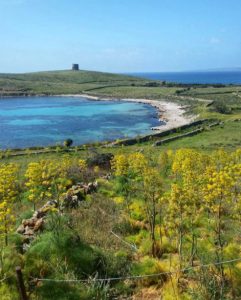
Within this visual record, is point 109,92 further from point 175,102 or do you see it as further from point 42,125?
point 42,125

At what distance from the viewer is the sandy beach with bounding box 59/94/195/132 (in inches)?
2372

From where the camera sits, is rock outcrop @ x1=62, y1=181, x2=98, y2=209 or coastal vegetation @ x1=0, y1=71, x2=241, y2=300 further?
rock outcrop @ x1=62, y1=181, x2=98, y2=209

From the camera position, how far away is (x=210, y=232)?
10.5m

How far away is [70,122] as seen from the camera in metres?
69.9

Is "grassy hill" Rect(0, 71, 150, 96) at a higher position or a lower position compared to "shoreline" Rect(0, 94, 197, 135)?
higher

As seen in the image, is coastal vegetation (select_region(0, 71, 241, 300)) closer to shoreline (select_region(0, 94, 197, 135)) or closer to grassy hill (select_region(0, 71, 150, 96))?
shoreline (select_region(0, 94, 197, 135))

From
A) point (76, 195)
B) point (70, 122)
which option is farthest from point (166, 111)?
Answer: point (76, 195)

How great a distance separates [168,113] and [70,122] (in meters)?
18.9

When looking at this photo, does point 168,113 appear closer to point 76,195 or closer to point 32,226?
point 76,195

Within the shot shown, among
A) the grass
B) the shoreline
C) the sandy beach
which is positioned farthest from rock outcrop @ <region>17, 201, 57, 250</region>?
the sandy beach

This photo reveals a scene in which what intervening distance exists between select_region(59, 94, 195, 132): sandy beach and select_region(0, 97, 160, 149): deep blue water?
1.74 meters

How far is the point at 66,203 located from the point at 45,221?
2.63 m

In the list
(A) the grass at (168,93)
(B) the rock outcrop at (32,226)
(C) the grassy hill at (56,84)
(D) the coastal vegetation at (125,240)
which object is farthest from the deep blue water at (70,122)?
(B) the rock outcrop at (32,226)

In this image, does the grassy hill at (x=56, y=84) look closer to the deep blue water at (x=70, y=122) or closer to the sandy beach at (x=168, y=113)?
the sandy beach at (x=168, y=113)
